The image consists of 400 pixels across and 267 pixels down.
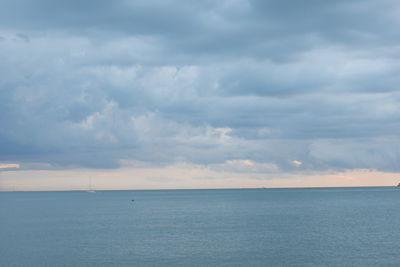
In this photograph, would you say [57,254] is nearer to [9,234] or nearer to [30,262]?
[30,262]

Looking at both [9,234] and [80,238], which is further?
[9,234]

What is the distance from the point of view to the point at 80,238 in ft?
387

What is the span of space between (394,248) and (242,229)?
46.5 metres

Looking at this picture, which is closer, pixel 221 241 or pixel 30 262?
pixel 30 262

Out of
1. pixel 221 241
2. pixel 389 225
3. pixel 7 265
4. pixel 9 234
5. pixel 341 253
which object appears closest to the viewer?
pixel 7 265

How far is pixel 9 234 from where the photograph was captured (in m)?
129

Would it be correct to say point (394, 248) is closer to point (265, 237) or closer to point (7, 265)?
point (265, 237)

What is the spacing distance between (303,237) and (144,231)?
150 feet

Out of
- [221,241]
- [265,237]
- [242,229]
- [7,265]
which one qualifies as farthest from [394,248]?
[7,265]

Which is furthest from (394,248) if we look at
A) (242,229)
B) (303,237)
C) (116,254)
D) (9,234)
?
(9,234)

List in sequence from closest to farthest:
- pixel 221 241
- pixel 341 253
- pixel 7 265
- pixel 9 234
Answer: pixel 7 265 → pixel 341 253 → pixel 221 241 → pixel 9 234

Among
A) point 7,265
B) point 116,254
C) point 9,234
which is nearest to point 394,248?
point 116,254

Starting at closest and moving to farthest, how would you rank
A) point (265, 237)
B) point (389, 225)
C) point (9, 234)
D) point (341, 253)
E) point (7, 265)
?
point (7, 265) → point (341, 253) → point (265, 237) → point (9, 234) → point (389, 225)

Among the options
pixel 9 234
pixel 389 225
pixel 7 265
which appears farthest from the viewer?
pixel 389 225
